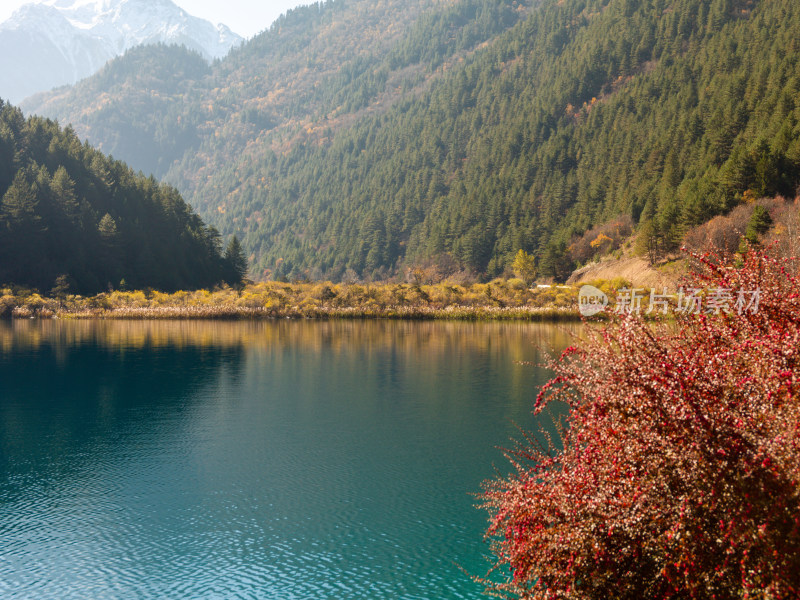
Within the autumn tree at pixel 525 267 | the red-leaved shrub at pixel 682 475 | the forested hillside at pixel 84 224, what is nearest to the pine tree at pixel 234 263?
the forested hillside at pixel 84 224

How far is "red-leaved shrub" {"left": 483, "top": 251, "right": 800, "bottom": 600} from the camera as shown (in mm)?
6734

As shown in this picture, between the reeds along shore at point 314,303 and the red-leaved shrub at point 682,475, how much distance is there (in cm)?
8934

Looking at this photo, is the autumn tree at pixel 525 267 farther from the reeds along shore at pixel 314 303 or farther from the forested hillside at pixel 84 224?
the forested hillside at pixel 84 224

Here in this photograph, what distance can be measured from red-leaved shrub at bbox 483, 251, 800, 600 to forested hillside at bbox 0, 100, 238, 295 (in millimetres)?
115492

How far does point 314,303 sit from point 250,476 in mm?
86706

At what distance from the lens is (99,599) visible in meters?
12.9

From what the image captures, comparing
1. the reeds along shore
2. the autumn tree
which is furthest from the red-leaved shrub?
the autumn tree

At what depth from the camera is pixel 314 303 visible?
107m

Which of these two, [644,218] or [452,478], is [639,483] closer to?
[452,478]

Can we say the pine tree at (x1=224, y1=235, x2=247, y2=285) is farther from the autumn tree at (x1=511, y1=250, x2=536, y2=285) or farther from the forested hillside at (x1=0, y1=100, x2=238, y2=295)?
the autumn tree at (x1=511, y1=250, x2=536, y2=285)

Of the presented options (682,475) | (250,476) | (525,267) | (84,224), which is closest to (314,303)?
(525,267)

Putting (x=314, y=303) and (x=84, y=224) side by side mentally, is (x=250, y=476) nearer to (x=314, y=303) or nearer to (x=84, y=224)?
(x=314, y=303)

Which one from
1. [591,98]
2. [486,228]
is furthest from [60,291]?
[591,98]

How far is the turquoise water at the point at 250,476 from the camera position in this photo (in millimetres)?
14055
